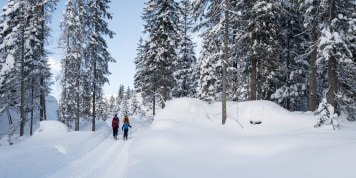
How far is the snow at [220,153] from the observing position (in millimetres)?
7715

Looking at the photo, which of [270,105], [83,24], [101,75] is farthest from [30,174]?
[101,75]

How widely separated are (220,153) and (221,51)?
24.4ft

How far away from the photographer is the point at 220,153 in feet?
35.0

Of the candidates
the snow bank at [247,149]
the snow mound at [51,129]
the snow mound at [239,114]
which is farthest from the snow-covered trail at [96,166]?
the snow mound at [51,129]

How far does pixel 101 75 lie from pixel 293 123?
822 inches

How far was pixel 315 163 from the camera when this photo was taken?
281 inches

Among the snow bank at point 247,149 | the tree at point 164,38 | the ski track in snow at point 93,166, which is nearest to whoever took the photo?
the snow bank at point 247,149

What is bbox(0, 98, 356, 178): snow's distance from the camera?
25.3ft

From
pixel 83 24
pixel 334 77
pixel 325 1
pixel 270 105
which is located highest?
pixel 83 24

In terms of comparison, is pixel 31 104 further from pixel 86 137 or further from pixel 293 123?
pixel 293 123

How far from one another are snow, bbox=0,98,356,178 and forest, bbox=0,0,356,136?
6.71 feet

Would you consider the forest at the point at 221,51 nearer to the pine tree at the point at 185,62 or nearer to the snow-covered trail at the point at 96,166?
the pine tree at the point at 185,62

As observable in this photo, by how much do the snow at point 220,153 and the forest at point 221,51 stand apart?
2.04 meters

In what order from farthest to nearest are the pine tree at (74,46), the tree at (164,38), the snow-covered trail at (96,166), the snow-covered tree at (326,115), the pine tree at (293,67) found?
the tree at (164,38) → the pine tree at (74,46) → the pine tree at (293,67) → the snow-covered tree at (326,115) → the snow-covered trail at (96,166)
